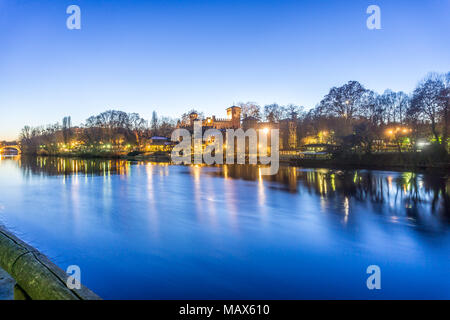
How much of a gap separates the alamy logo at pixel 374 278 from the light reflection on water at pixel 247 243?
17 cm

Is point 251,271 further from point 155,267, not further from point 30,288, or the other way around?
point 30,288

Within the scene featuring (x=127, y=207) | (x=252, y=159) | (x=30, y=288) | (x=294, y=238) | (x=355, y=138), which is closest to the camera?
(x=30, y=288)

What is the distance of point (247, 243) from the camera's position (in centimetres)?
863

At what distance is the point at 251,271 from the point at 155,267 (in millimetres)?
2468

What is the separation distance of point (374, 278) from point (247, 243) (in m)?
3.70

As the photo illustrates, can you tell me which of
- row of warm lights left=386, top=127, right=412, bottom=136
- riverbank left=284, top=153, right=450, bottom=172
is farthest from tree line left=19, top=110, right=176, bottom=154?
row of warm lights left=386, top=127, right=412, bottom=136

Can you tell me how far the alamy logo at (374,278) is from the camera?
584 cm

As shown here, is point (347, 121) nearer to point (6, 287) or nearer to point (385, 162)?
point (385, 162)

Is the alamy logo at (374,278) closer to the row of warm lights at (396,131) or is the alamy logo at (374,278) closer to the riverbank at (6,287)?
the riverbank at (6,287)

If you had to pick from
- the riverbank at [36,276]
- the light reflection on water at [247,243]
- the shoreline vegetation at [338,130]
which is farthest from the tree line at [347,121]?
the riverbank at [36,276]

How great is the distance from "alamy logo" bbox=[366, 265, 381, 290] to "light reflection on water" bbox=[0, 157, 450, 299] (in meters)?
0.17

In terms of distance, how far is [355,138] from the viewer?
40.8 meters

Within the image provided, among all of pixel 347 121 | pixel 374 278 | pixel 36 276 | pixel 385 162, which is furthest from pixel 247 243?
pixel 347 121
